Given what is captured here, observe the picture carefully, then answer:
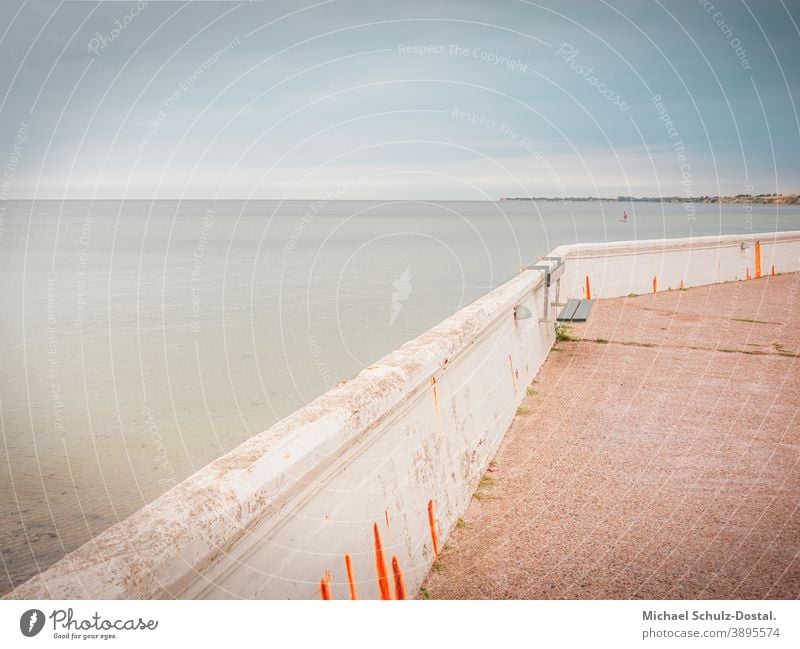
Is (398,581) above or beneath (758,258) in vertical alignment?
beneath

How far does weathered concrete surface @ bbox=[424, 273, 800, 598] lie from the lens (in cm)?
366

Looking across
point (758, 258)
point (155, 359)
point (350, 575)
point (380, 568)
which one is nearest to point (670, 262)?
point (758, 258)

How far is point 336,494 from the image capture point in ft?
9.00

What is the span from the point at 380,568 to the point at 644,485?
2545 millimetres

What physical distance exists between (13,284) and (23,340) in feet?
48.3

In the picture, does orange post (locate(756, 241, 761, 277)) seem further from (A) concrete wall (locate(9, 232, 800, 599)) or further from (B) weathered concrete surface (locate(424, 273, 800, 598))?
(A) concrete wall (locate(9, 232, 800, 599))

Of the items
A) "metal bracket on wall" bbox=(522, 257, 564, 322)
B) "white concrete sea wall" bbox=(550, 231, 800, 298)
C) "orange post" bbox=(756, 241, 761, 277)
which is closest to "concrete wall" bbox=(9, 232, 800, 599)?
"metal bracket on wall" bbox=(522, 257, 564, 322)

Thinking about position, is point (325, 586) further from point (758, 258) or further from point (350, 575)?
point (758, 258)

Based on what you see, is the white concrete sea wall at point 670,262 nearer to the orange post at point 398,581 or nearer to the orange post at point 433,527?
the orange post at point 433,527

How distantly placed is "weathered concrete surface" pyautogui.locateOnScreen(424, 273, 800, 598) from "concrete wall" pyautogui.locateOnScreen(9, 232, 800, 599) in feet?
1.17

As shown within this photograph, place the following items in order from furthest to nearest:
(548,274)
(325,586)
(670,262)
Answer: (670,262) → (548,274) → (325,586)

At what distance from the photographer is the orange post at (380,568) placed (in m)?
3.08

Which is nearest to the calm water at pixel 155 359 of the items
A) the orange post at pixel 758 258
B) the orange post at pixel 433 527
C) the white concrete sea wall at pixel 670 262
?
the orange post at pixel 433 527
